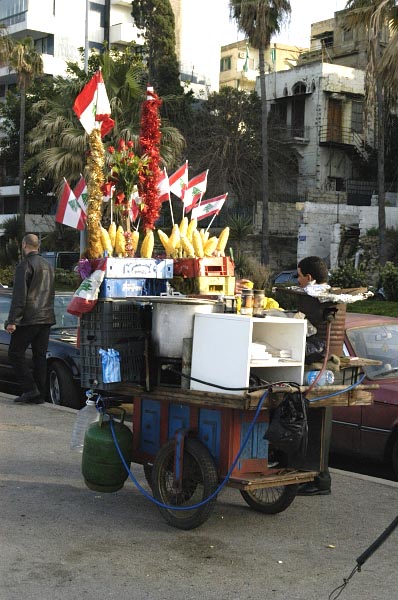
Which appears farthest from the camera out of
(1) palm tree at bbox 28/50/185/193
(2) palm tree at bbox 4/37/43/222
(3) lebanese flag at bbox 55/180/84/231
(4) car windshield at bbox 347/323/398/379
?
(2) palm tree at bbox 4/37/43/222

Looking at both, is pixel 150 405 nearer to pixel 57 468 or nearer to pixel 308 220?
pixel 57 468

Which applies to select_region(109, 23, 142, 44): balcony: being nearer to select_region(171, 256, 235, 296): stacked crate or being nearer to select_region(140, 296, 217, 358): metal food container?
select_region(171, 256, 235, 296): stacked crate

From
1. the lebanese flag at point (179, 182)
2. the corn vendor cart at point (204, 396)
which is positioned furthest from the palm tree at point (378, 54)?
the corn vendor cart at point (204, 396)

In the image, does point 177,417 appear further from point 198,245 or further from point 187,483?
point 198,245

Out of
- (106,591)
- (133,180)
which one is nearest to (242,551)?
(106,591)

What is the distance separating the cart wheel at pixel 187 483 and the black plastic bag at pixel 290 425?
46 cm

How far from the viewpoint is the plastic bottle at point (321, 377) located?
5.73 metres

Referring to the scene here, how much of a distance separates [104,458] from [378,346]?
10.5 ft

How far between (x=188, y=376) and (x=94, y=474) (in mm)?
1062

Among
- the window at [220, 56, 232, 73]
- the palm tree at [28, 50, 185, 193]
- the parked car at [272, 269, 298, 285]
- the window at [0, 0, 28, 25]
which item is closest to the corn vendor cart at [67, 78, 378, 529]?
the palm tree at [28, 50, 185, 193]

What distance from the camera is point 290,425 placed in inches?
208

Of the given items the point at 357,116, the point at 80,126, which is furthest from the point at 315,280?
the point at 357,116

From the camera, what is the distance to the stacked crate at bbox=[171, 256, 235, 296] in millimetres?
6372

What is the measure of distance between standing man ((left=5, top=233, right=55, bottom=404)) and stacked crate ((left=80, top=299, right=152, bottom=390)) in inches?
156
